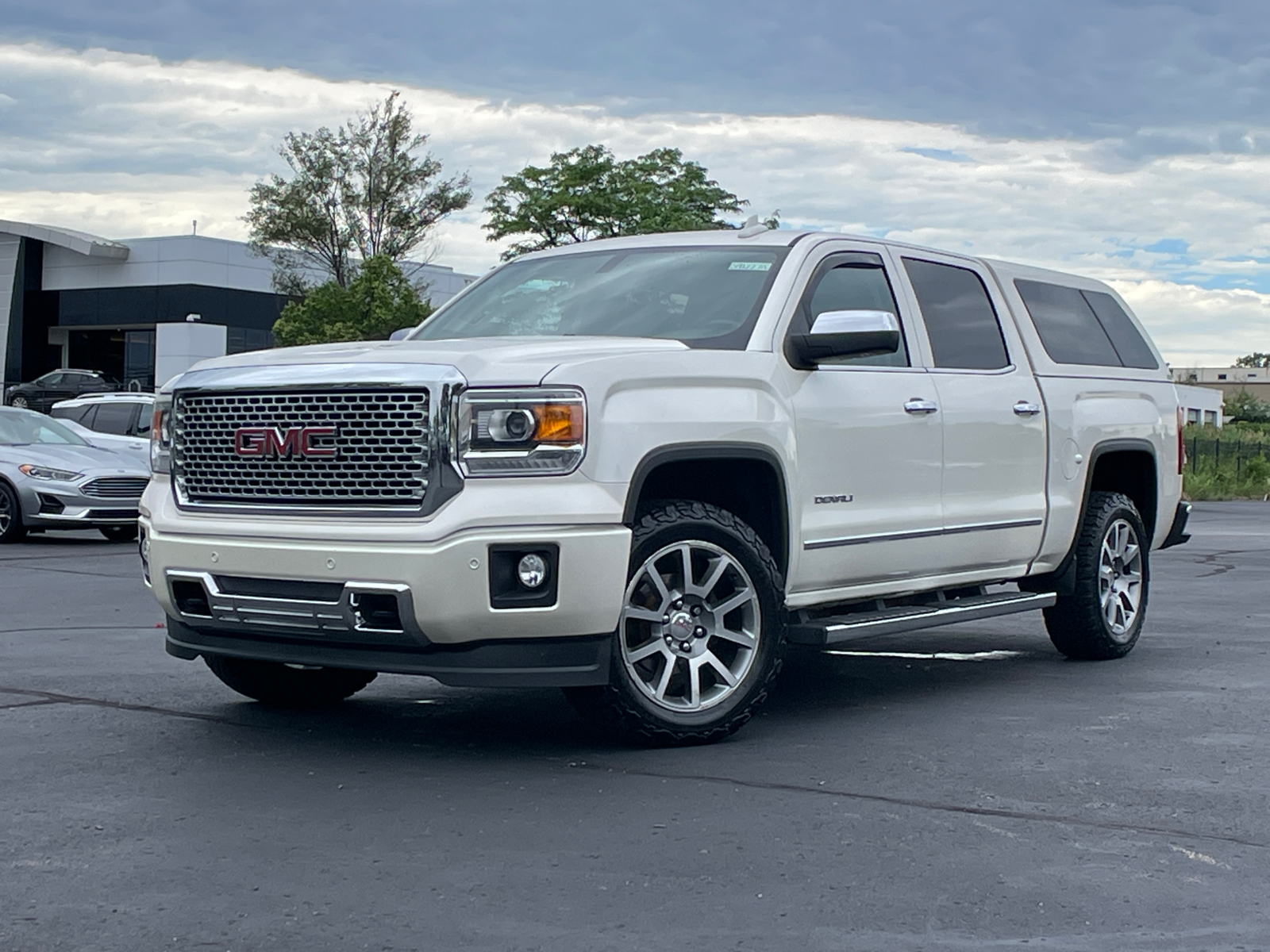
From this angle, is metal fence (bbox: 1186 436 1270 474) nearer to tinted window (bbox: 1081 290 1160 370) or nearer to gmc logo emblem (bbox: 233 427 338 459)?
tinted window (bbox: 1081 290 1160 370)

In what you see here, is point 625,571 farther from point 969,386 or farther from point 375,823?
point 969,386

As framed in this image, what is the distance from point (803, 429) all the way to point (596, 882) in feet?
8.74

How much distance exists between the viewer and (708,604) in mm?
6430

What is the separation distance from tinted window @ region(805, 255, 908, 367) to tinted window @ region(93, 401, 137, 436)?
19093mm

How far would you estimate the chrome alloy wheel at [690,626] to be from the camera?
623cm

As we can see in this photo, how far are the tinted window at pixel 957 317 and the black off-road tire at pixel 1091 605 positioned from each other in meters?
1.14

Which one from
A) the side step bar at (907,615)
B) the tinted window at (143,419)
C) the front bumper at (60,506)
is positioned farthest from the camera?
the tinted window at (143,419)

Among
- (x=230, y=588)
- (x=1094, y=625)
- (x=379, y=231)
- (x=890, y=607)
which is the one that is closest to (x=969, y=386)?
(x=890, y=607)

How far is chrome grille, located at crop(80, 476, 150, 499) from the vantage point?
17.3 m

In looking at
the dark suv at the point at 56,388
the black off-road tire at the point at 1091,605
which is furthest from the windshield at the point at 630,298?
the dark suv at the point at 56,388

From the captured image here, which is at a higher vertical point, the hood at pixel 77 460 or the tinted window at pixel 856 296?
the tinted window at pixel 856 296

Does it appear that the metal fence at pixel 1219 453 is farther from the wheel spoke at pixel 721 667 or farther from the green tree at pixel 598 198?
the wheel spoke at pixel 721 667

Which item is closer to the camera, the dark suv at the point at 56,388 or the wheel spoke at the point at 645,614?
the wheel spoke at the point at 645,614

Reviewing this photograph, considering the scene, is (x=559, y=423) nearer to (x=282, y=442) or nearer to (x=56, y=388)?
(x=282, y=442)
